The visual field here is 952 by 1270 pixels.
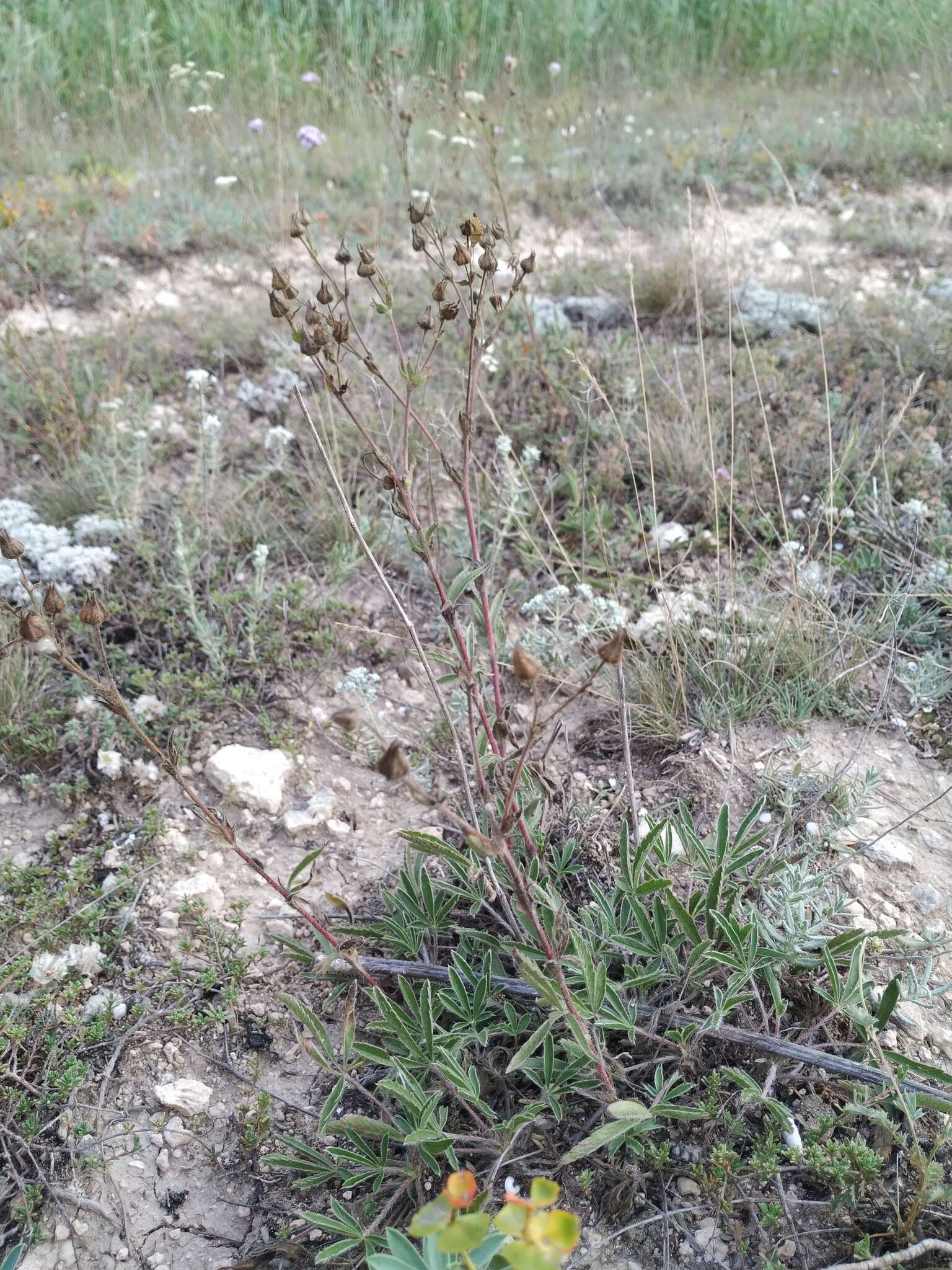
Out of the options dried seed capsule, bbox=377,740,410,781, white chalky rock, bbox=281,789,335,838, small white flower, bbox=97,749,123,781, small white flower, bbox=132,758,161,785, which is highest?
dried seed capsule, bbox=377,740,410,781

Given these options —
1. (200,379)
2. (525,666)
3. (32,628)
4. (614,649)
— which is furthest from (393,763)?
(200,379)

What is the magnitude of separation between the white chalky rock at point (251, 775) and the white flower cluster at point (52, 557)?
775 mm

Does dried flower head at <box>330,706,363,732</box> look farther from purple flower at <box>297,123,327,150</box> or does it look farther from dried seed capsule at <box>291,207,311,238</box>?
purple flower at <box>297,123,327,150</box>

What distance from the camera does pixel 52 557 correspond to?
2.65 meters

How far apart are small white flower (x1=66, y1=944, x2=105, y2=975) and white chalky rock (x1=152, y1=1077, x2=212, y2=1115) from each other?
1.04ft

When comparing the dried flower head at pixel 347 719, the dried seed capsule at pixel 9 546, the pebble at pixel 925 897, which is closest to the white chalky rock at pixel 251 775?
the dried seed capsule at pixel 9 546

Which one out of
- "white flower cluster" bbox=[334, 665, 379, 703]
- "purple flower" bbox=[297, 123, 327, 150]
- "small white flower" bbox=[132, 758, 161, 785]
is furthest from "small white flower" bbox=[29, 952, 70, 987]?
"purple flower" bbox=[297, 123, 327, 150]

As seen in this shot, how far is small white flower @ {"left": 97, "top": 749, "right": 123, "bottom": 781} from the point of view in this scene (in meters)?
2.31

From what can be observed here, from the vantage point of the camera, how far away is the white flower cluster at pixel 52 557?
2650 millimetres

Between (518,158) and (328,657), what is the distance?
11.4 ft

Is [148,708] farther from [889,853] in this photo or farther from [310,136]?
[310,136]

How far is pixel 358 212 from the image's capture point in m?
4.92

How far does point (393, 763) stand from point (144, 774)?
1.48m

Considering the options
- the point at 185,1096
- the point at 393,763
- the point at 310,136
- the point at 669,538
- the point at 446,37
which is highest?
the point at 446,37
